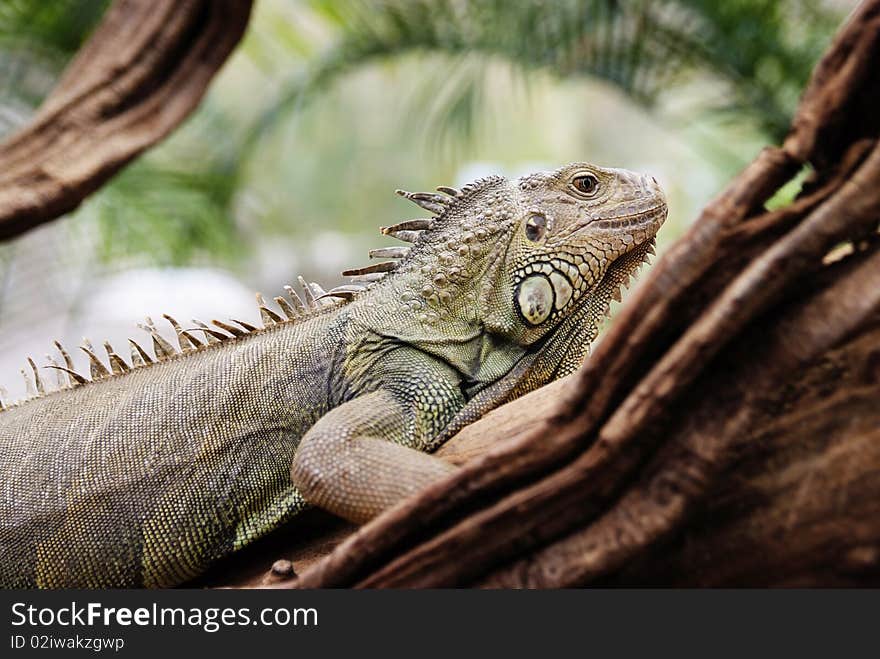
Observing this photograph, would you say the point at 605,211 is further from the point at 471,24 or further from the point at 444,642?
the point at 471,24

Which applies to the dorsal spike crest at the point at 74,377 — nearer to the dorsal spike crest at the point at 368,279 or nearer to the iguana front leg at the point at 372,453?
the dorsal spike crest at the point at 368,279

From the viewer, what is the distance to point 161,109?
4570mm

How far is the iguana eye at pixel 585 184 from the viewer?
3145mm

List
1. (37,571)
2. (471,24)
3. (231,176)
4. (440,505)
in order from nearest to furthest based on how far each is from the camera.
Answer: (440,505)
(37,571)
(471,24)
(231,176)

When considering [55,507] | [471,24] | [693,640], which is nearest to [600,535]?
[693,640]

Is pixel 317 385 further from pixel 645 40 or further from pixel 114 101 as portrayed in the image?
pixel 645 40

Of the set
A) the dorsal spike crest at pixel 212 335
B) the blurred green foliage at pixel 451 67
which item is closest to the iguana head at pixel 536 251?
the dorsal spike crest at pixel 212 335

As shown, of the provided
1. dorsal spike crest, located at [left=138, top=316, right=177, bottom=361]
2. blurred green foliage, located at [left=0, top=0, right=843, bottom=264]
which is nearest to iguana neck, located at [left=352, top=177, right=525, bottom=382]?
dorsal spike crest, located at [left=138, top=316, right=177, bottom=361]

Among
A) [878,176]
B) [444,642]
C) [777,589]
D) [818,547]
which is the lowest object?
[444,642]

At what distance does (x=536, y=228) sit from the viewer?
3086mm

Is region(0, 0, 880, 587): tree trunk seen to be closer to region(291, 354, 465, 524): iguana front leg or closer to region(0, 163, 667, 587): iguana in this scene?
region(291, 354, 465, 524): iguana front leg

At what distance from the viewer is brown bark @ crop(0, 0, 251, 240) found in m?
4.09

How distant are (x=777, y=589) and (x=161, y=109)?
3955mm

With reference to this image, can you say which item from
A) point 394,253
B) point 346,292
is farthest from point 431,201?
point 346,292
